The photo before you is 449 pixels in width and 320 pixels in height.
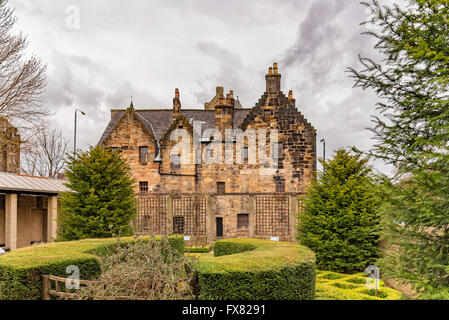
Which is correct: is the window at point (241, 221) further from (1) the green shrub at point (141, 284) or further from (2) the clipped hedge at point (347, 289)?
(1) the green shrub at point (141, 284)

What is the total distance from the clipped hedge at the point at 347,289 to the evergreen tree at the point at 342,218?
2.38 ft

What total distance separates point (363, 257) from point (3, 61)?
24191 mm

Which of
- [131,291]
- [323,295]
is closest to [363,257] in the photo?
[323,295]

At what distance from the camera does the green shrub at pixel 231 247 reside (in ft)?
37.7

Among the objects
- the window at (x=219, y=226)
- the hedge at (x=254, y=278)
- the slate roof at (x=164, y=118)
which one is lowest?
the window at (x=219, y=226)

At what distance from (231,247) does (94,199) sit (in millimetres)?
5821

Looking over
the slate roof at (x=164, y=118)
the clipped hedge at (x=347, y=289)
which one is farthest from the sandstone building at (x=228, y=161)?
the clipped hedge at (x=347, y=289)

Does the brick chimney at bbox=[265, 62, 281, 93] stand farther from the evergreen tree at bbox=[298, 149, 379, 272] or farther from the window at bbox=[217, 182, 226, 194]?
the evergreen tree at bbox=[298, 149, 379, 272]

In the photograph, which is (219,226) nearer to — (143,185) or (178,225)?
(178,225)

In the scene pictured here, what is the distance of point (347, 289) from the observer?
10.2m

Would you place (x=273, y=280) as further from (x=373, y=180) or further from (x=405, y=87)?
(x=405, y=87)

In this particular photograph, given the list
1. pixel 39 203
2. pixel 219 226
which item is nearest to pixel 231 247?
pixel 219 226

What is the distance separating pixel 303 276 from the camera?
763 centimetres

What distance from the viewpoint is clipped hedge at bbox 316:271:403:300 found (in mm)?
9195
